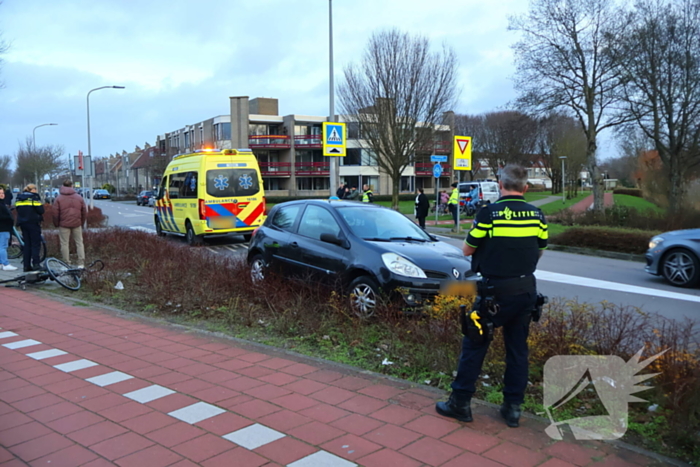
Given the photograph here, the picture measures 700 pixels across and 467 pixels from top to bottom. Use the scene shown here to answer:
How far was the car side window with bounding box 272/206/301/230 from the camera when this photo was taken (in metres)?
8.32

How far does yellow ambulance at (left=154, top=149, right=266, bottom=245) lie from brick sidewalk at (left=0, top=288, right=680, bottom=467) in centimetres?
1056

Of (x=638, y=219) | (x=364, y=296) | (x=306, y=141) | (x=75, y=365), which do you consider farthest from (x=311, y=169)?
(x=75, y=365)

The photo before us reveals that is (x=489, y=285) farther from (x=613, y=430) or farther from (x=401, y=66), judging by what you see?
(x=401, y=66)

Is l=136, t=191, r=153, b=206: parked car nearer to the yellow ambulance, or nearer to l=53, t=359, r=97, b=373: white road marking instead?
the yellow ambulance

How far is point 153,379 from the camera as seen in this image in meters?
4.68

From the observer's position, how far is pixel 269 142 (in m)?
65.9

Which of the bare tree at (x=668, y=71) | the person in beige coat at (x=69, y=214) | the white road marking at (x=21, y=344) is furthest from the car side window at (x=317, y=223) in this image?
the bare tree at (x=668, y=71)

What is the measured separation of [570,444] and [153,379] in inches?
127

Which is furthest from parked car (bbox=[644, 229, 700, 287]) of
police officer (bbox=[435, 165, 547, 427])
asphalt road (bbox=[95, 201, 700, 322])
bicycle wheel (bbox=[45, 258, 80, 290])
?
bicycle wheel (bbox=[45, 258, 80, 290])

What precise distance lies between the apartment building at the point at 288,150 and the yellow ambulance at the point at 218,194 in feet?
158

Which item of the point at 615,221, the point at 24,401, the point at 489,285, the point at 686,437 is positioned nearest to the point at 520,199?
the point at 489,285

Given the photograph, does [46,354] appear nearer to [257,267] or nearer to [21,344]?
[21,344]

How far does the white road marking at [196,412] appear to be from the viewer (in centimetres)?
385

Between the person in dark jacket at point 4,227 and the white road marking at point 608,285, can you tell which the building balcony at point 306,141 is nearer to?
the person in dark jacket at point 4,227
